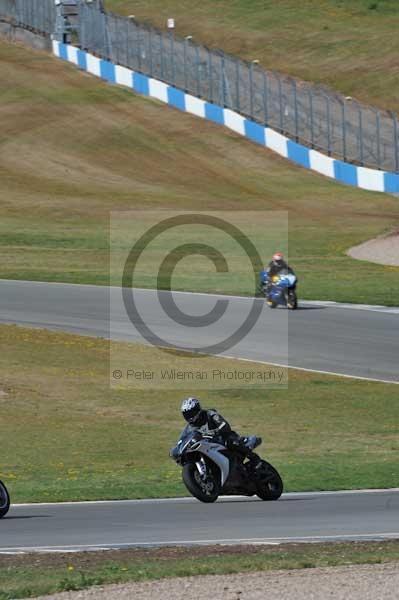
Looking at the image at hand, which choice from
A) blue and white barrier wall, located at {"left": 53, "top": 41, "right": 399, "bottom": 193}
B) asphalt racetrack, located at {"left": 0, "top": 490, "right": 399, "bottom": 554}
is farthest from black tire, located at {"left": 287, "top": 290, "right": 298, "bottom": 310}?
blue and white barrier wall, located at {"left": 53, "top": 41, "right": 399, "bottom": 193}

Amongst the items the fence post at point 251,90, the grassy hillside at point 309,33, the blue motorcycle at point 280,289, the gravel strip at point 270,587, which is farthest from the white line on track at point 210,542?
the grassy hillside at point 309,33

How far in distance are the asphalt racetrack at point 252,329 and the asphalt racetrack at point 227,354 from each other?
0.9 inches

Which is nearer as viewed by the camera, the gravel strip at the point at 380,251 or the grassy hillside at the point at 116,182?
the gravel strip at the point at 380,251

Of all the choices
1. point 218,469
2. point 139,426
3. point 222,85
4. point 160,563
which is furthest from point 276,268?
point 222,85

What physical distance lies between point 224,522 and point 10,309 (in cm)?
1912

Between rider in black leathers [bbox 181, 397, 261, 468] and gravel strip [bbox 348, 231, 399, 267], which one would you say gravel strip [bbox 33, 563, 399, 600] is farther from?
gravel strip [bbox 348, 231, 399, 267]

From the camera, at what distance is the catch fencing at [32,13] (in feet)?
237

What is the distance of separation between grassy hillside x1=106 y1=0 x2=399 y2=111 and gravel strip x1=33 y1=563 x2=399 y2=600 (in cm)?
5501

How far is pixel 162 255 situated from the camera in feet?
145

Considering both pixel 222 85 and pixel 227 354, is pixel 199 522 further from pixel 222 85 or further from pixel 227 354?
pixel 222 85

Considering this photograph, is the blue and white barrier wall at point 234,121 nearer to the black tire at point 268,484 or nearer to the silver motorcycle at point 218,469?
the black tire at point 268,484

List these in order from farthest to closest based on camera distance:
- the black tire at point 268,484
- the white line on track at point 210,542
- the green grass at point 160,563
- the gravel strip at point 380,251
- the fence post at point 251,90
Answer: the fence post at point 251,90
the gravel strip at point 380,251
the black tire at point 268,484
the white line on track at point 210,542
the green grass at point 160,563

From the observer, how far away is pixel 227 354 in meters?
27.8

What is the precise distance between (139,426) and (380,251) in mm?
23820
